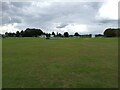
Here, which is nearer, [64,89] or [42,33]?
[64,89]

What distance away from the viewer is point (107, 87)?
821 centimetres

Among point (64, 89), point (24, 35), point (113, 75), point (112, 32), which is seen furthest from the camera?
point (24, 35)

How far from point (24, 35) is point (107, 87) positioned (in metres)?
147

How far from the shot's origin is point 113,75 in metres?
10.4

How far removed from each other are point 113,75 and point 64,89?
3392 mm

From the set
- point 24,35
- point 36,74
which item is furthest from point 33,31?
point 36,74

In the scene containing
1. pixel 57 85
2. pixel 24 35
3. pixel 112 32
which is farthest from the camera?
pixel 24 35

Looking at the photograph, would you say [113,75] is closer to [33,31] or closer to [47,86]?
[47,86]

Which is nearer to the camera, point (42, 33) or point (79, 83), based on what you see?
point (79, 83)

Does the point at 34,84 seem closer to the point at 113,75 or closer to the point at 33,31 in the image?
the point at 113,75

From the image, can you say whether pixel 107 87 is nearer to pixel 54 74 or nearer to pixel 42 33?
pixel 54 74

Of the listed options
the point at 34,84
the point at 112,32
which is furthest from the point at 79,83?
the point at 112,32

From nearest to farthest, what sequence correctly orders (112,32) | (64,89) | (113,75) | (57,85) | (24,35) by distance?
1. (64,89)
2. (57,85)
3. (113,75)
4. (112,32)
5. (24,35)

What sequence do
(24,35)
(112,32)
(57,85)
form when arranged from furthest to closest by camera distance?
(24,35) → (112,32) → (57,85)
